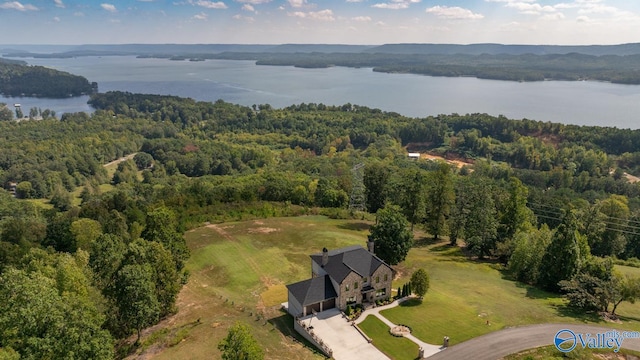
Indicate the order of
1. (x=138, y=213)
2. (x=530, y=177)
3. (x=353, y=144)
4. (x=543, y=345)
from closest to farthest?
(x=543, y=345)
(x=138, y=213)
(x=530, y=177)
(x=353, y=144)

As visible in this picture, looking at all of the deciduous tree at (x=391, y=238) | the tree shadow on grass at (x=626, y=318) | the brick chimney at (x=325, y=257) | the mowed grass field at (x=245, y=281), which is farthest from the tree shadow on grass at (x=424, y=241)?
the tree shadow on grass at (x=626, y=318)

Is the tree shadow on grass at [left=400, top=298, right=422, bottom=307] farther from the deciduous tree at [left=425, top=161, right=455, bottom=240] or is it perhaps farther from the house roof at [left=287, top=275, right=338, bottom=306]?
the deciduous tree at [left=425, top=161, right=455, bottom=240]

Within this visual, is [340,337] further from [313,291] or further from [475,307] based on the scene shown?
[475,307]

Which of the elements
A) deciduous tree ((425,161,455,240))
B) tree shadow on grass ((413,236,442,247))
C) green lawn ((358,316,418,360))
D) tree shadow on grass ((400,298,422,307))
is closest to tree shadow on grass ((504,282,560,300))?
tree shadow on grass ((400,298,422,307))

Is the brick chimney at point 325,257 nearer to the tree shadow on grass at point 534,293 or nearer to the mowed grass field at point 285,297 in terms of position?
the mowed grass field at point 285,297

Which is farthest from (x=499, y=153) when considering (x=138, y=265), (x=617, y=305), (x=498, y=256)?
(x=138, y=265)

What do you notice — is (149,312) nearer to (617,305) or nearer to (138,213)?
(138,213)

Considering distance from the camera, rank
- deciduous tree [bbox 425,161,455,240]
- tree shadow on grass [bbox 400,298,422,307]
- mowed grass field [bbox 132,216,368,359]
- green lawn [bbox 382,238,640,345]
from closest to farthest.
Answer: mowed grass field [bbox 132,216,368,359] < green lawn [bbox 382,238,640,345] < tree shadow on grass [bbox 400,298,422,307] < deciduous tree [bbox 425,161,455,240]
